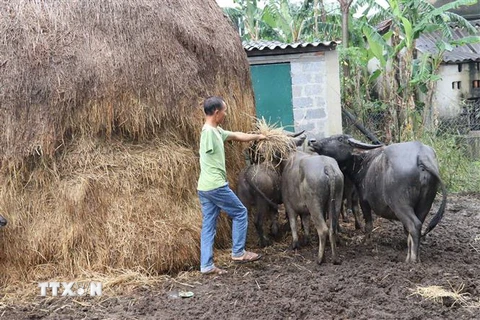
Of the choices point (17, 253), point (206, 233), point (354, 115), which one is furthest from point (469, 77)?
point (17, 253)

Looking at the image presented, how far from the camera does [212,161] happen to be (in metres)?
5.86

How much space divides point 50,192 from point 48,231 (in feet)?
1.34

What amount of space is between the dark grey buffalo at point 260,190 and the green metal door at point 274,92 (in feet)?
12.3

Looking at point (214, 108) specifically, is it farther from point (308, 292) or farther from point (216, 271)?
point (308, 292)

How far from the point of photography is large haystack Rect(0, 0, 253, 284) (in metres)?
5.90

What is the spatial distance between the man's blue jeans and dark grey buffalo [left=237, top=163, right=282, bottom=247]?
0.75m

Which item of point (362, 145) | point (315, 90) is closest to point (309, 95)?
point (315, 90)

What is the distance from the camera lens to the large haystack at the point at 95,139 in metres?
5.90

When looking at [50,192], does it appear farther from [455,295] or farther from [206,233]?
[455,295]

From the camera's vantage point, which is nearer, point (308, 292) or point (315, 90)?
point (308, 292)

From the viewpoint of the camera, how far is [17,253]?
593 centimetres

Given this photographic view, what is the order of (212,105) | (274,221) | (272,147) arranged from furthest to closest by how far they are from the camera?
(274,221) < (272,147) < (212,105)

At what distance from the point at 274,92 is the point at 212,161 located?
5005 millimetres

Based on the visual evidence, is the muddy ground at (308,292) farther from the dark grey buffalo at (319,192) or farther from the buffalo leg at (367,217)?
the dark grey buffalo at (319,192)
